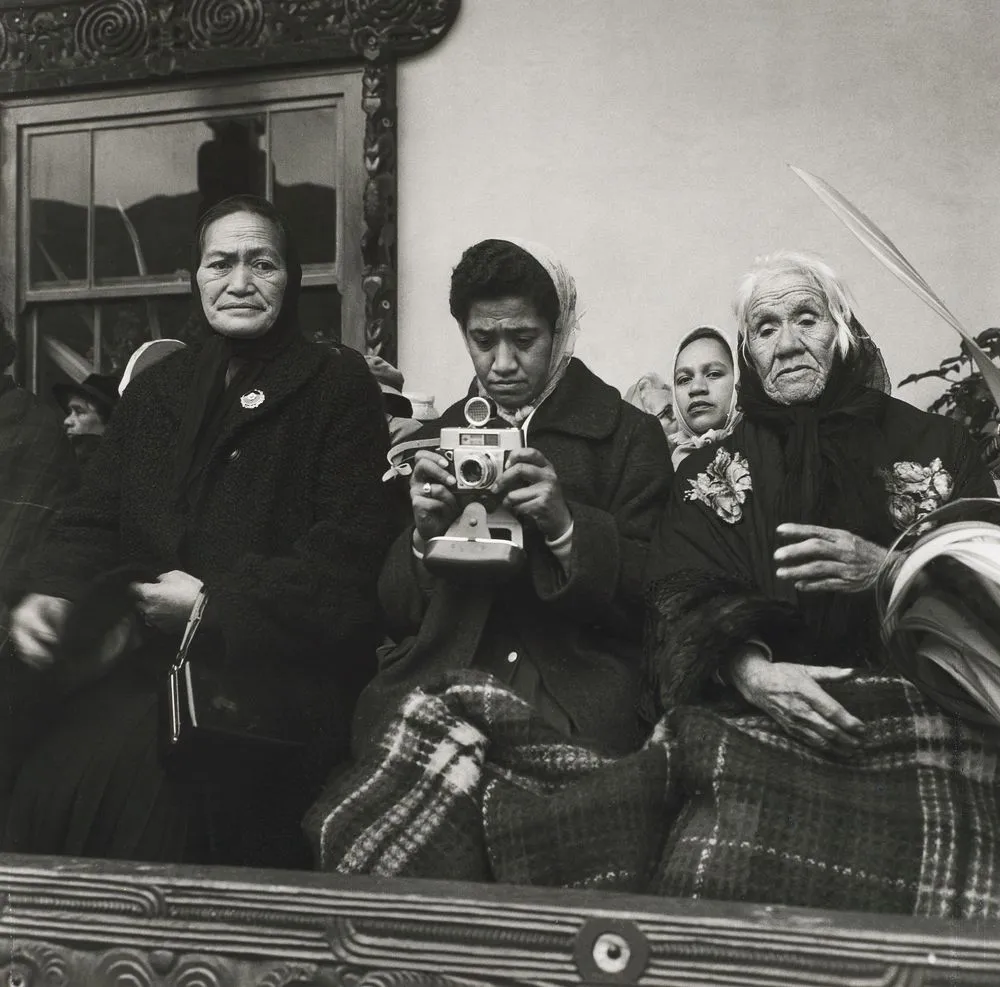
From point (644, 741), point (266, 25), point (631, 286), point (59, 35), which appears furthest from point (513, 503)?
point (59, 35)

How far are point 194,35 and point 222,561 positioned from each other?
8.06ft

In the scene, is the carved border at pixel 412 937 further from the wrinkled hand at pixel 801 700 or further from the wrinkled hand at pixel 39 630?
the wrinkled hand at pixel 39 630

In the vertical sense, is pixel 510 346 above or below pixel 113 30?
below

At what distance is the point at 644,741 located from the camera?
260 centimetres

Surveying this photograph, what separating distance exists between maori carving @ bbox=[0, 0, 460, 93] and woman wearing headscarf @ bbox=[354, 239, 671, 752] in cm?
Answer: 189

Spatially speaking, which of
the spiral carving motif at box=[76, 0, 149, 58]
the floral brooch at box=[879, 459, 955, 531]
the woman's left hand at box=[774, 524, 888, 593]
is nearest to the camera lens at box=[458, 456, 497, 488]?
the woman's left hand at box=[774, 524, 888, 593]

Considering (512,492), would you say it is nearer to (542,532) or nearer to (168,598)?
(542,532)

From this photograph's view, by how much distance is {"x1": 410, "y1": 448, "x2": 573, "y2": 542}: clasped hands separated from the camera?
2.59 meters

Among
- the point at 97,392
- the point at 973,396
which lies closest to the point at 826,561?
the point at 973,396

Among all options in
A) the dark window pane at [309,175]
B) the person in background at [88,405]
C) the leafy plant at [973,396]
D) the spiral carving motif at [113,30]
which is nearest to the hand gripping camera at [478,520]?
the person in background at [88,405]

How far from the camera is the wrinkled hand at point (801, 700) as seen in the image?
234 centimetres

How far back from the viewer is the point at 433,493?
8.58ft

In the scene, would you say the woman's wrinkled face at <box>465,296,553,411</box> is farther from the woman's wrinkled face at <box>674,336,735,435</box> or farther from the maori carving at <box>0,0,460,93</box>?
the maori carving at <box>0,0,460,93</box>

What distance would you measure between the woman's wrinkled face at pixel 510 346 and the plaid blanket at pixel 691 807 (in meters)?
0.60
